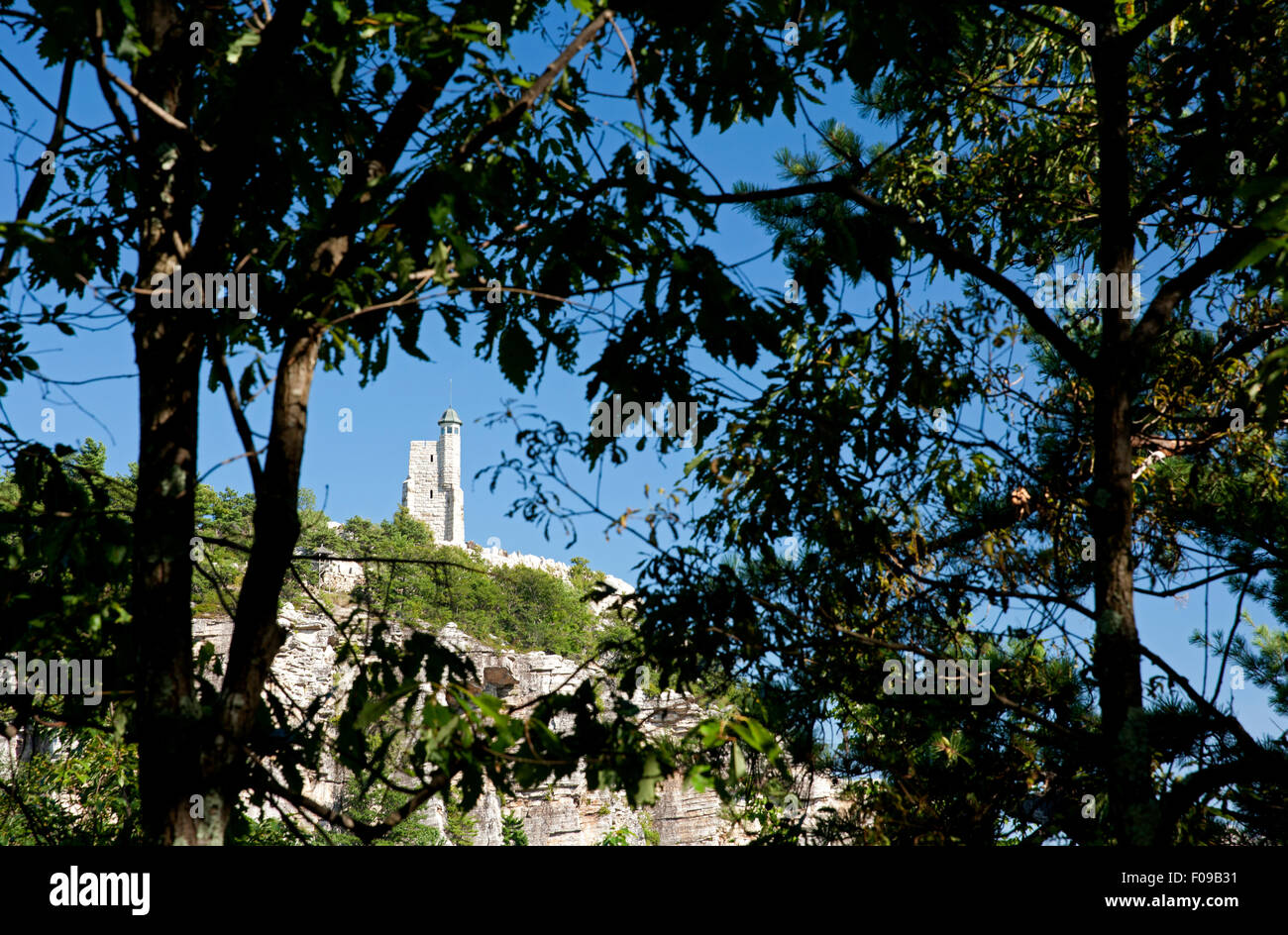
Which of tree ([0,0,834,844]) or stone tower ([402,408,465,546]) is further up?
stone tower ([402,408,465,546])

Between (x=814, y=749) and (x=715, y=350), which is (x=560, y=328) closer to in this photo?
(x=715, y=350)

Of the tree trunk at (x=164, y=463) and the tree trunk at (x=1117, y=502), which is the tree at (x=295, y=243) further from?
the tree trunk at (x=1117, y=502)

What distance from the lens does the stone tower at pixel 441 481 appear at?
7100 centimetres

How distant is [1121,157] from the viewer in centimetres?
337

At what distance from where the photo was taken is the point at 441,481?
238 feet

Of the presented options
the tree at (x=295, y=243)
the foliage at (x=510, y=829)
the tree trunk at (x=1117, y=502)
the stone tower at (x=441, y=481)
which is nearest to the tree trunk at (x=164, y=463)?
the tree at (x=295, y=243)

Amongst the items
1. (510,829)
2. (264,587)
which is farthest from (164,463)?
(510,829)

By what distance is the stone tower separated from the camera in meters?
71.0

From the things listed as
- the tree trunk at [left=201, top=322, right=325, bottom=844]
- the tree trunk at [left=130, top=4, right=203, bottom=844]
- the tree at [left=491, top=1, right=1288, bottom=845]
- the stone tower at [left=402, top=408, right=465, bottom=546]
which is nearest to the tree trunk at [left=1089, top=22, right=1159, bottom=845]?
the tree at [left=491, top=1, right=1288, bottom=845]

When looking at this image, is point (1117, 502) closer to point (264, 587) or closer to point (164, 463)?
point (264, 587)

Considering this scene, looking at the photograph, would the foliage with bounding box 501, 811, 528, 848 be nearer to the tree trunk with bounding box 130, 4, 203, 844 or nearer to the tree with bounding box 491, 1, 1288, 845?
the tree with bounding box 491, 1, 1288, 845

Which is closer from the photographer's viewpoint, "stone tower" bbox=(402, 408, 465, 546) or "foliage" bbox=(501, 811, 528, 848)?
"foliage" bbox=(501, 811, 528, 848)
